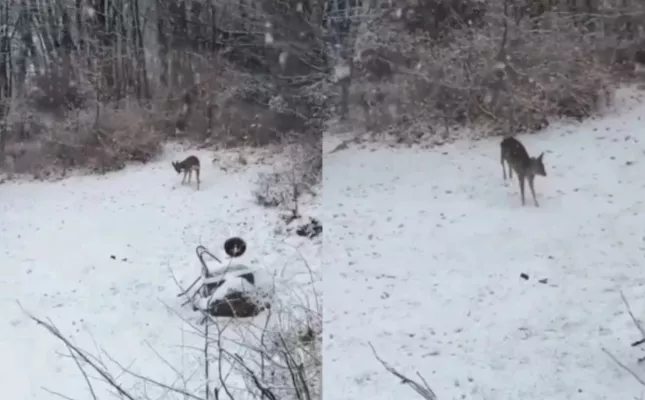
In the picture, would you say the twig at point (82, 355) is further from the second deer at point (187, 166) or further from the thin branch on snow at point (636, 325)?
the thin branch on snow at point (636, 325)

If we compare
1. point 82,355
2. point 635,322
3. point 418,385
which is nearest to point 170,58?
point 82,355

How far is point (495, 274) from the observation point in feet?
6.93

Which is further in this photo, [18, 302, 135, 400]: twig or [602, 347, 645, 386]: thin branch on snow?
[18, 302, 135, 400]: twig

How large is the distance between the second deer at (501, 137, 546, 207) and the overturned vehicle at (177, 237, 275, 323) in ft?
2.59

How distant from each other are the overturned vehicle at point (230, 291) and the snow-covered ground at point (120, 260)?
0.11 ft

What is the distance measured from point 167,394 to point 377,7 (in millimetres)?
1324

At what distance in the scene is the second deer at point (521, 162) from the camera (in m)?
2.14

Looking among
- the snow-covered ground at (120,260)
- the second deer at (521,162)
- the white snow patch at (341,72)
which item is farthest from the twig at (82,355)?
the second deer at (521,162)

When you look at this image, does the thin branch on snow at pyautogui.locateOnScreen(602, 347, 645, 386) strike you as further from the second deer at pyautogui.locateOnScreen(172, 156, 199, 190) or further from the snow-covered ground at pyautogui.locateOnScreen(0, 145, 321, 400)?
the second deer at pyautogui.locateOnScreen(172, 156, 199, 190)

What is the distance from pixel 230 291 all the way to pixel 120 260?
0.35 metres

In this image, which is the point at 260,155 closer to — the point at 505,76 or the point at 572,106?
the point at 505,76

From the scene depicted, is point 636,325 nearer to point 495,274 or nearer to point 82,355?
point 495,274

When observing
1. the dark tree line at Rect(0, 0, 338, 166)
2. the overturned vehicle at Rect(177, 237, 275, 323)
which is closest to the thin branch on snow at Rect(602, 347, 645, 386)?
the overturned vehicle at Rect(177, 237, 275, 323)

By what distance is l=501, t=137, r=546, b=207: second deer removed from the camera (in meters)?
2.14
